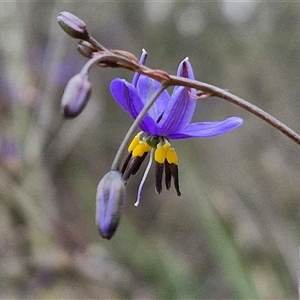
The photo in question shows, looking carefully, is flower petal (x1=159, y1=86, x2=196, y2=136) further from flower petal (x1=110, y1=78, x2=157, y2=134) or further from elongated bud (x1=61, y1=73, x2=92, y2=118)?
elongated bud (x1=61, y1=73, x2=92, y2=118)

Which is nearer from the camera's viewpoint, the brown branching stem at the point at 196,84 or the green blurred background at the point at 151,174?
the brown branching stem at the point at 196,84

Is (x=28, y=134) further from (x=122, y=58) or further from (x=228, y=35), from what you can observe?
(x=122, y=58)

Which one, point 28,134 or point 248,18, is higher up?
point 248,18

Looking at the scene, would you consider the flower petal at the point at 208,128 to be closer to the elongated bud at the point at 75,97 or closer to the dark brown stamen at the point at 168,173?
the dark brown stamen at the point at 168,173

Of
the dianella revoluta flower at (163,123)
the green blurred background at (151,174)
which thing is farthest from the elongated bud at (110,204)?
the green blurred background at (151,174)

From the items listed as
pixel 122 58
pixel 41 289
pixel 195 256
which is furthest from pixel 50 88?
pixel 122 58

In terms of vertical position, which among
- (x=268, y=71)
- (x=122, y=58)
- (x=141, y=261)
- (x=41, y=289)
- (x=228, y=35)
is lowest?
(x=41, y=289)

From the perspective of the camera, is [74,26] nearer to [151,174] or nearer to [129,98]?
[129,98]
